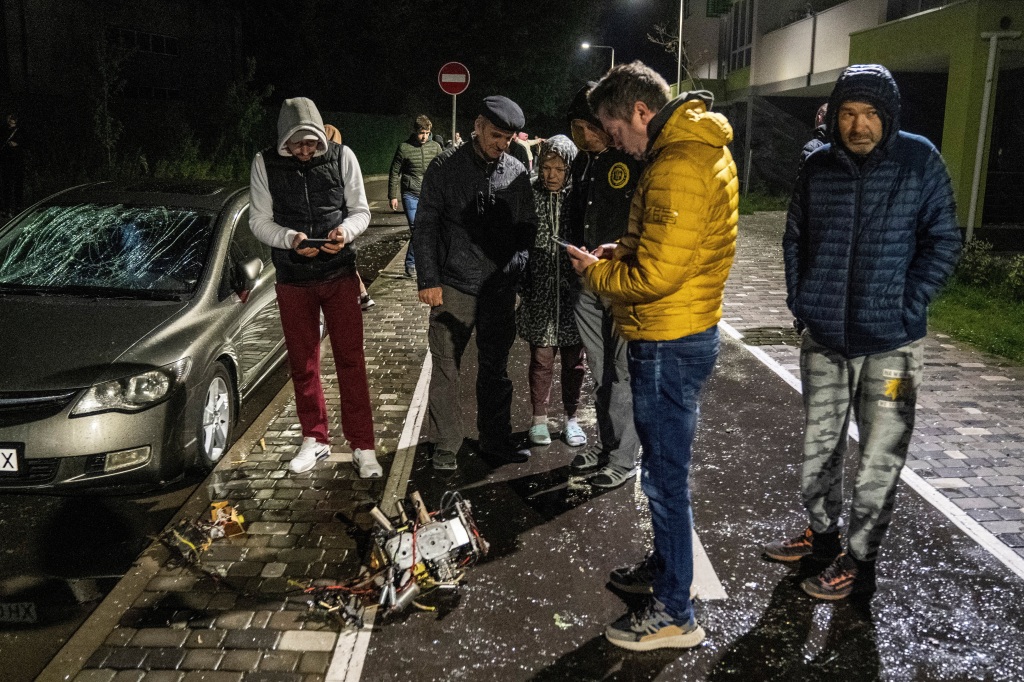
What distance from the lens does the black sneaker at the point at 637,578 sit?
13.1 ft

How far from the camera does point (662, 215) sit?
316 centimetres

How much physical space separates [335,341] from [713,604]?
2.68 metres

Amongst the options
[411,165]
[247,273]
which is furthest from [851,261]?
[411,165]

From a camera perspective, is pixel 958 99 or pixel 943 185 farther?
pixel 958 99

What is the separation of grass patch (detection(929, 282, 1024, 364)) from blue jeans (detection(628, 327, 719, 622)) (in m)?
5.84

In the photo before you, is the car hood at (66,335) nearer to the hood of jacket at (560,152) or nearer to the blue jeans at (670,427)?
the hood of jacket at (560,152)

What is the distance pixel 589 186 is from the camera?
504cm

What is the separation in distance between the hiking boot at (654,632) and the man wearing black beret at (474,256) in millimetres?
2056

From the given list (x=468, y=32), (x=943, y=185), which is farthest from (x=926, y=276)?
(x=468, y=32)

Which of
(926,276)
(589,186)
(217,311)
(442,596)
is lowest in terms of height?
(442,596)

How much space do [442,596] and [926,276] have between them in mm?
2511

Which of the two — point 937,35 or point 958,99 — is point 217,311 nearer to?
point 958,99

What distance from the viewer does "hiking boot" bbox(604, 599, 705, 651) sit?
11.6ft

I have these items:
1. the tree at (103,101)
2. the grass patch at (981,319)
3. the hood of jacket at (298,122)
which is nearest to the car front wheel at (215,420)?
the hood of jacket at (298,122)
